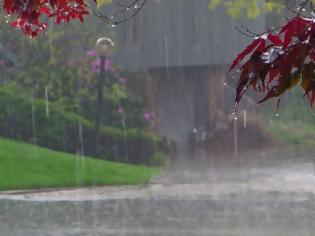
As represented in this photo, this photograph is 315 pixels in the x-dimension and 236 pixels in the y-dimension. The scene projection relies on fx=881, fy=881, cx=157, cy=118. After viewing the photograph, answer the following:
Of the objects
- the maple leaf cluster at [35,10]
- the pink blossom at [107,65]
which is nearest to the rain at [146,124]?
the pink blossom at [107,65]

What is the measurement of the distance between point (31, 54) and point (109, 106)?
2185 millimetres

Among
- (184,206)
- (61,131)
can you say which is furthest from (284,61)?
(61,131)

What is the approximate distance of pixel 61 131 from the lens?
56.6 ft

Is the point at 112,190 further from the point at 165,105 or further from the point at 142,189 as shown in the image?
the point at 165,105

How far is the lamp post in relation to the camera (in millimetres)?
17214

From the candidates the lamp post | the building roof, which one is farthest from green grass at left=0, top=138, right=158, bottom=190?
the building roof

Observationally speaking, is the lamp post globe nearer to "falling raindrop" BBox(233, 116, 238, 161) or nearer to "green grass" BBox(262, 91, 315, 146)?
"falling raindrop" BBox(233, 116, 238, 161)

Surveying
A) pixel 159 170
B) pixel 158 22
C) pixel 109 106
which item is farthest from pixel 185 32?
pixel 159 170

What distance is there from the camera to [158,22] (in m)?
19.7

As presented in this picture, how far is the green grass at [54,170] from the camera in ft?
45.7

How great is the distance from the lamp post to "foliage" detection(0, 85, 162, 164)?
0.14m

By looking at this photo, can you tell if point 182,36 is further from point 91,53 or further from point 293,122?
point 293,122

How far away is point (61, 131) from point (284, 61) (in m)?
14.5

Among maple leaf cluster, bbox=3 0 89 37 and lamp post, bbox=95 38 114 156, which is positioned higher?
maple leaf cluster, bbox=3 0 89 37
